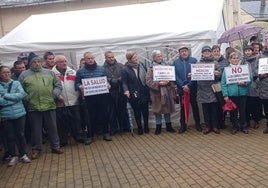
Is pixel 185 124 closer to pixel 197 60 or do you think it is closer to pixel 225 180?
pixel 197 60

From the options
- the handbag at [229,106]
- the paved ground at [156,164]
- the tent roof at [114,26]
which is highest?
the tent roof at [114,26]

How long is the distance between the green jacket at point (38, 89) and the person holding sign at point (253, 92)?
389cm

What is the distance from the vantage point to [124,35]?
8.53 metres

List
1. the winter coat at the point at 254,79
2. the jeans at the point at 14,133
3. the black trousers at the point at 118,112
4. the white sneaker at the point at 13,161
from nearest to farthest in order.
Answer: the jeans at the point at 14,133, the white sneaker at the point at 13,161, the winter coat at the point at 254,79, the black trousers at the point at 118,112

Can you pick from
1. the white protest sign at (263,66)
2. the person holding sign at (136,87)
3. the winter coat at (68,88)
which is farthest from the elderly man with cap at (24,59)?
the white protest sign at (263,66)

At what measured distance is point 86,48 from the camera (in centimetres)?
857

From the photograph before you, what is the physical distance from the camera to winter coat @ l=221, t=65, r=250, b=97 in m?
7.26

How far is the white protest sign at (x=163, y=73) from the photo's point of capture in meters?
7.66

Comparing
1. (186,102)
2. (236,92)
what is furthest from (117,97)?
(236,92)

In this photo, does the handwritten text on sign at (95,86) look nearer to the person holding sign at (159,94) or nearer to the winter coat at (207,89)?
the person holding sign at (159,94)

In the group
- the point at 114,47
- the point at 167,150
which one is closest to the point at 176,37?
the point at 114,47

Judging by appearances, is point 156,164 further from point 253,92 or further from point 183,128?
point 253,92

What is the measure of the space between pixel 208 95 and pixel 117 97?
76.0 inches

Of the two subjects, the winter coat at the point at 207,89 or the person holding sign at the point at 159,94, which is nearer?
the winter coat at the point at 207,89
